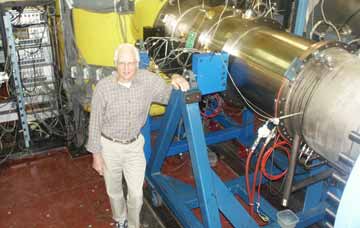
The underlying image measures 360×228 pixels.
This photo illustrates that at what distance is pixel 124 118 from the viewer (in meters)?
2.05

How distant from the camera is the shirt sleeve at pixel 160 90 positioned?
211 centimetres

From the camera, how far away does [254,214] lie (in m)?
2.65

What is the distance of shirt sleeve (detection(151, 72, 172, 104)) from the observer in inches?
83.1

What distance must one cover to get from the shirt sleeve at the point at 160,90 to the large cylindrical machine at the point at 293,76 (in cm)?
→ 32

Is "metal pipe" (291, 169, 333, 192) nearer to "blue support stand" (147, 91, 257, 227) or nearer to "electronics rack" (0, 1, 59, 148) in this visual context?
"blue support stand" (147, 91, 257, 227)

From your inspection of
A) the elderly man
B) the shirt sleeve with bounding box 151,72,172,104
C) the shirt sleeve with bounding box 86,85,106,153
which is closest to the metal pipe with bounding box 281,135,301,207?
the elderly man

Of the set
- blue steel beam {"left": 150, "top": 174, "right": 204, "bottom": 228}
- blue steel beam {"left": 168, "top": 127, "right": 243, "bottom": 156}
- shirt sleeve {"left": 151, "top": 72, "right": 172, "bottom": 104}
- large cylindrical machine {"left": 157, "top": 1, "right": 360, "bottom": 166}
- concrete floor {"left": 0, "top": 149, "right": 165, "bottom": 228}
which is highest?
large cylindrical machine {"left": 157, "top": 1, "right": 360, "bottom": 166}

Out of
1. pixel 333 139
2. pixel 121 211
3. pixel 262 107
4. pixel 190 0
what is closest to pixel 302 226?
pixel 262 107

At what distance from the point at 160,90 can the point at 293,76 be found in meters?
0.78

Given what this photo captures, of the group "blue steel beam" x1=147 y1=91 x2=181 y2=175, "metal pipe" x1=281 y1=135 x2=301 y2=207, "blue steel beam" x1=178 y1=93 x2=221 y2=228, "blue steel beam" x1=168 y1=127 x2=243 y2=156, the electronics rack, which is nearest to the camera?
"metal pipe" x1=281 y1=135 x2=301 y2=207

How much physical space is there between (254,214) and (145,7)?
65.3 inches

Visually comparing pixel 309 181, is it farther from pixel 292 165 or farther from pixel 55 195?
pixel 55 195

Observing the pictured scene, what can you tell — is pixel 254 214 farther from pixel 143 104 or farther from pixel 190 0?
pixel 190 0

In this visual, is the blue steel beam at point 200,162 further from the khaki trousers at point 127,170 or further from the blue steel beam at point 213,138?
the blue steel beam at point 213,138
